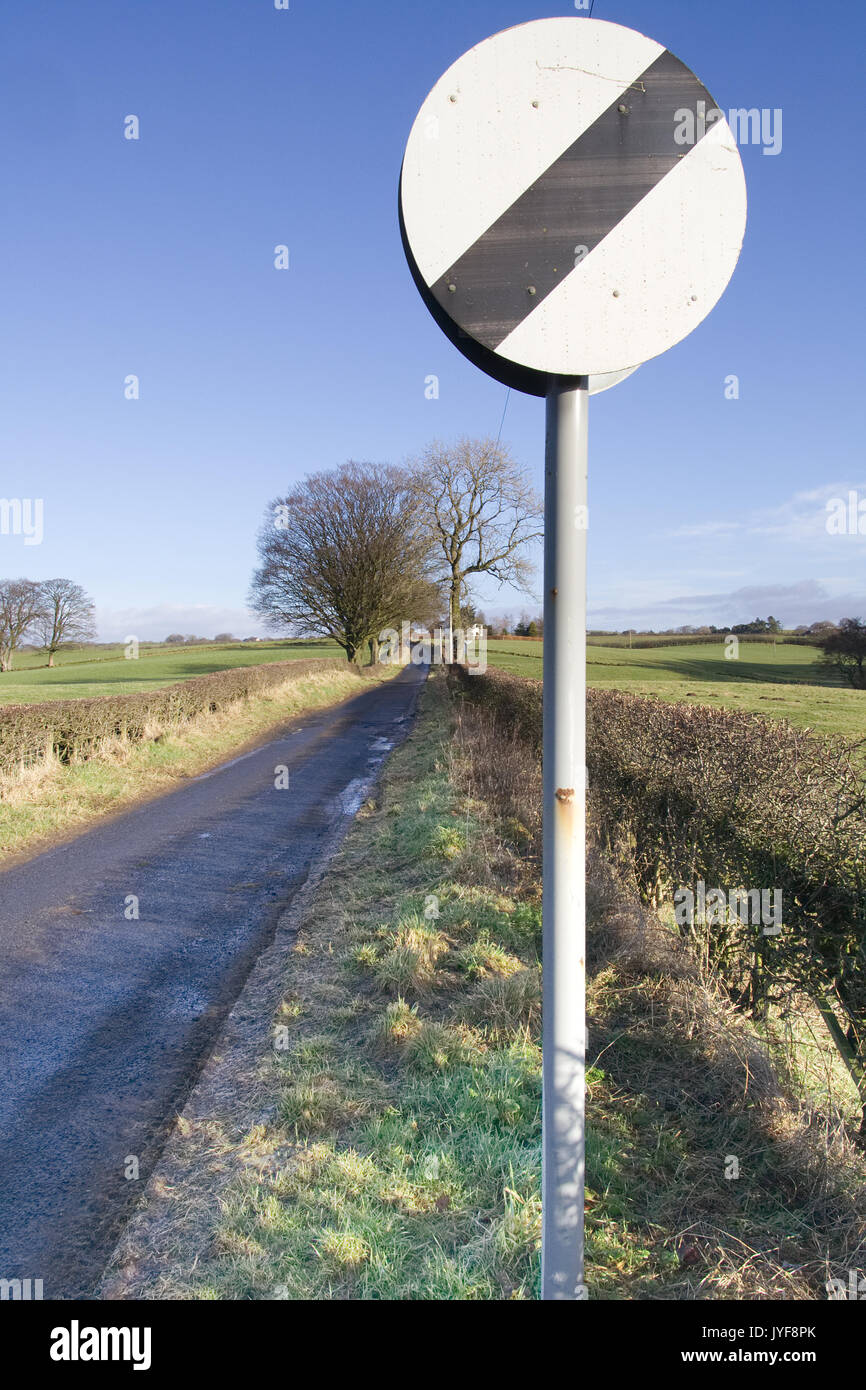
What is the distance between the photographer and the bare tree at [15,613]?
5597 centimetres

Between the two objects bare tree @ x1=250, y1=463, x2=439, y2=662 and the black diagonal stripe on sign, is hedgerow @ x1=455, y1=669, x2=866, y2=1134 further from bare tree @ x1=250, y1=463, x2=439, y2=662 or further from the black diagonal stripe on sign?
bare tree @ x1=250, y1=463, x2=439, y2=662

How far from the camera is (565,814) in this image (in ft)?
4.93

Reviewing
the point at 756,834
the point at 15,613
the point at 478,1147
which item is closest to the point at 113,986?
the point at 478,1147

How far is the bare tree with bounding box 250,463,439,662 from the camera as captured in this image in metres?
43.4

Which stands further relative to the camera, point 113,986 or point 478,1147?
Result: point 113,986

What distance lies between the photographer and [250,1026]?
411 centimetres

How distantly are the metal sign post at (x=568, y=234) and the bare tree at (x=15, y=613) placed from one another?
6355 centimetres

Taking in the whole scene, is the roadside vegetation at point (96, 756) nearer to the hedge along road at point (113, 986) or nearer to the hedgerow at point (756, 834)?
the hedge along road at point (113, 986)

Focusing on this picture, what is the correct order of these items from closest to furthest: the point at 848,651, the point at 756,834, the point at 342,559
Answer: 1. the point at 756,834
2. the point at 848,651
3. the point at 342,559

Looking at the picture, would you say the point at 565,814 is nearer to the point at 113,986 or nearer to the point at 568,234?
the point at 568,234

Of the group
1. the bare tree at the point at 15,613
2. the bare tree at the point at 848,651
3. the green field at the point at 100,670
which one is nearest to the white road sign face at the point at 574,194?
the bare tree at the point at 848,651

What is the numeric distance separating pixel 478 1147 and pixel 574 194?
9.83 feet
